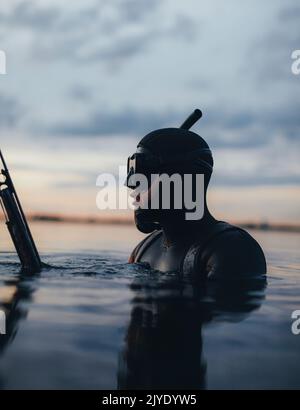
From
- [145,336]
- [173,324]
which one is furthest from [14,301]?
[145,336]

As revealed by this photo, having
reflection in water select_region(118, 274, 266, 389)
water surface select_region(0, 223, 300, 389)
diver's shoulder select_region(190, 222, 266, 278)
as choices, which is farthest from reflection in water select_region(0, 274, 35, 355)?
diver's shoulder select_region(190, 222, 266, 278)

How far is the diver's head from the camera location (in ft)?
23.0

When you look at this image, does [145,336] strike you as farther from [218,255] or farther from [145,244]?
[145,244]

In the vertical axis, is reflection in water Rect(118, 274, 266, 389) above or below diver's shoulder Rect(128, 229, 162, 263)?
below

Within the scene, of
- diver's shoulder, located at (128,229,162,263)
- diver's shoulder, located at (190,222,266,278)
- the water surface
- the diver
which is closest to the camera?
the water surface

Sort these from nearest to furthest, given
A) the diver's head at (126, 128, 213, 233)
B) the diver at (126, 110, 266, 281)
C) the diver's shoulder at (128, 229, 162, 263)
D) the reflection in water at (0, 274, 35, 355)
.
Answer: the reflection in water at (0, 274, 35, 355) < the diver at (126, 110, 266, 281) < the diver's head at (126, 128, 213, 233) < the diver's shoulder at (128, 229, 162, 263)

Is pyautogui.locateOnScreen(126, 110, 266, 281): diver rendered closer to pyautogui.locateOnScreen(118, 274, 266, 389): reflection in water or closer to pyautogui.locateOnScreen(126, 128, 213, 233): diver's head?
pyautogui.locateOnScreen(126, 128, 213, 233): diver's head

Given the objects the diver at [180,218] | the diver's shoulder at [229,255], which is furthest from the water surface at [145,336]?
the diver at [180,218]

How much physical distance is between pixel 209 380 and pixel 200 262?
3612 mm

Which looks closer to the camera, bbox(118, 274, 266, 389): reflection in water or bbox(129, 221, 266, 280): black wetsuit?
bbox(118, 274, 266, 389): reflection in water

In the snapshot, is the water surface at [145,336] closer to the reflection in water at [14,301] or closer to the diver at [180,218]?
the reflection in water at [14,301]

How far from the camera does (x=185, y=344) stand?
3.51 metres

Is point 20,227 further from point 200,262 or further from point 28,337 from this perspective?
point 28,337

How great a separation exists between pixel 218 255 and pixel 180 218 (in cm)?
96
